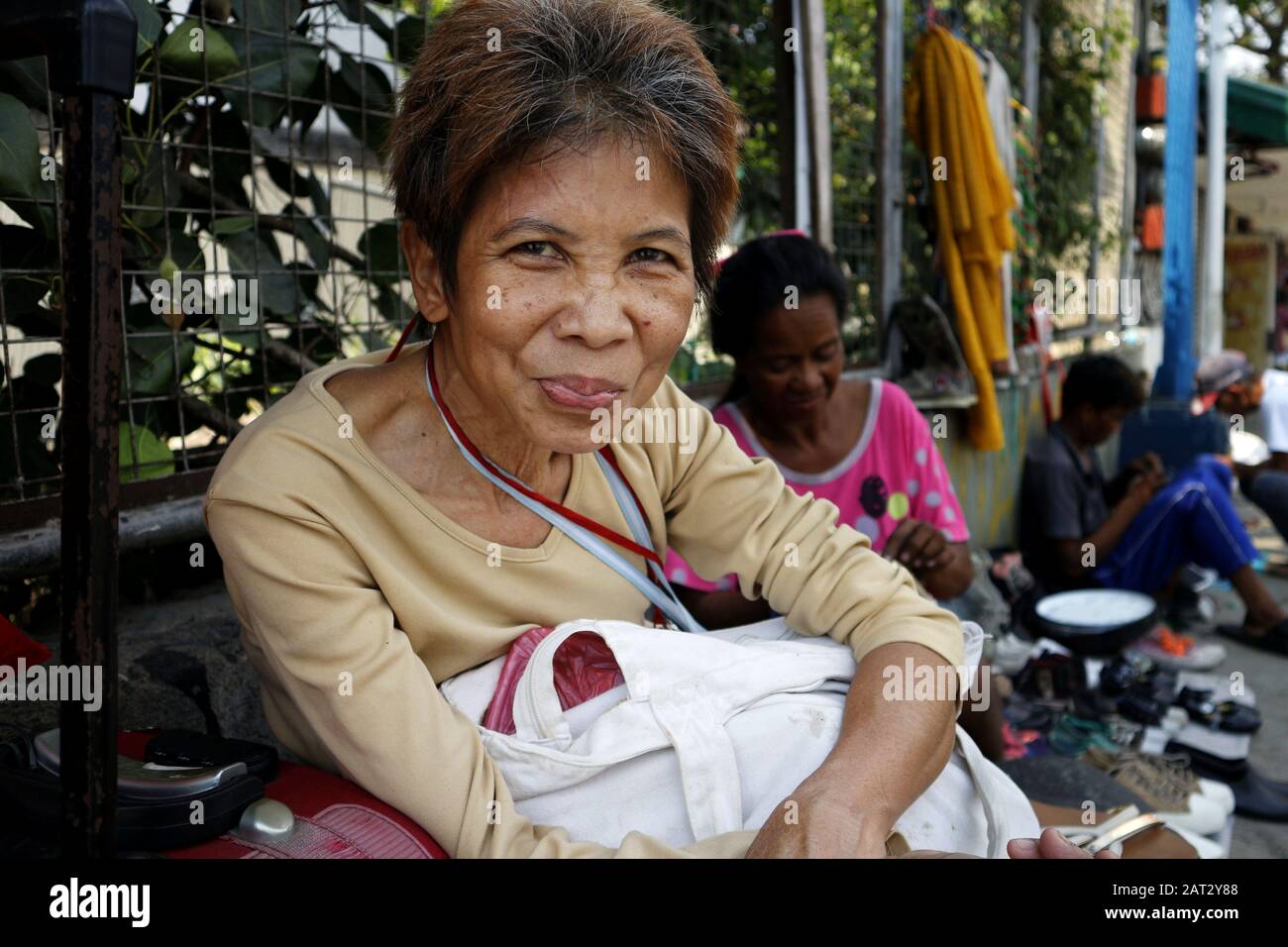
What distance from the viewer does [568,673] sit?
4.85ft

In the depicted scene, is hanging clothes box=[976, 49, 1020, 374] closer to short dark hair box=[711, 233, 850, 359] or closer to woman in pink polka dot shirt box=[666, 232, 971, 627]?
woman in pink polka dot shirt box=[666, 232, 971, 627]

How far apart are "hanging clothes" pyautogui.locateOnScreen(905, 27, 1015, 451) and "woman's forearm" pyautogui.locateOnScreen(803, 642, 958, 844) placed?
3673mm

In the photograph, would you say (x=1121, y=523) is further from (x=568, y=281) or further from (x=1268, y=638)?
(x=568, y=281)

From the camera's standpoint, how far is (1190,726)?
386 cm

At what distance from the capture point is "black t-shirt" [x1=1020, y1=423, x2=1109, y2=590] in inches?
203

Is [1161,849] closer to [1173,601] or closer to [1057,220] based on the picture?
[1173,601]

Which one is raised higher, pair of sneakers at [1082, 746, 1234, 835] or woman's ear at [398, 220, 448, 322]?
woman's ear at [398, 220, 448, 322]

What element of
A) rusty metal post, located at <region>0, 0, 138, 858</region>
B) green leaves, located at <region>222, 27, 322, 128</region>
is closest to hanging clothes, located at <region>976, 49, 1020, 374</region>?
green leaves, located at <region>222, 27, 322, 128</region>

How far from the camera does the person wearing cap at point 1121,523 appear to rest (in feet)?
16.7

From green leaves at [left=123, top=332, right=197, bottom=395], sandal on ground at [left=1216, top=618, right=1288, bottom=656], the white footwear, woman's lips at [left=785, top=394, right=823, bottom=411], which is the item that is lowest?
sandal on ground at [left=1216, top=618, right=1288, bottom=656]

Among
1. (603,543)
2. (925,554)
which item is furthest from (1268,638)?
(603,543)

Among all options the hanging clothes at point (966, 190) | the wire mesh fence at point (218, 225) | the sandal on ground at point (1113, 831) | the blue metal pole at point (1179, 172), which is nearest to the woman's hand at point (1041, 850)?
the sandal on ground at point (1113, 831)

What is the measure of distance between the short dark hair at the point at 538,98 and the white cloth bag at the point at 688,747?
60cm

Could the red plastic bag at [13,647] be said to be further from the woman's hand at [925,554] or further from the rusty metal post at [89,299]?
the woman's hand at [925,554]
